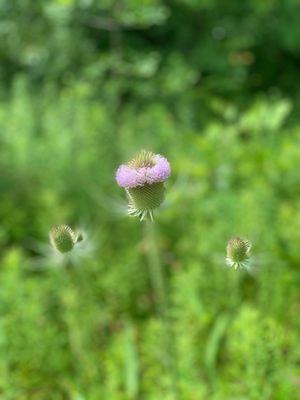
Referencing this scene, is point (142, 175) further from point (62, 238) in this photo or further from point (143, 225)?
point (143, 225)

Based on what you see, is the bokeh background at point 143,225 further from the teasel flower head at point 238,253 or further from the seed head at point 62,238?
the teasel flower head at point 238,253

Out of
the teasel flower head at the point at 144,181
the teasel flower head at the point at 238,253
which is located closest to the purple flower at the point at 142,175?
the teasel flower head at the point at 144,181

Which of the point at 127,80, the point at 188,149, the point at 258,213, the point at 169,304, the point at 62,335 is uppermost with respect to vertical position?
the point at 127,80

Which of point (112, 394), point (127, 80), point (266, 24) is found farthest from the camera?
point (266, 24)

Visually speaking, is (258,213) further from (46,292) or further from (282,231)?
(46,292)

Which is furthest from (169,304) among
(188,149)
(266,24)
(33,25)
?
(266,24)

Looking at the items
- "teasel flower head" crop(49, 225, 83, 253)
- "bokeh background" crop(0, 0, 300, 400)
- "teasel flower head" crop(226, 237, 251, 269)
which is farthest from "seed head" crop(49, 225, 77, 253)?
"teasel flower head" crop(226, 237, 251, 269)
